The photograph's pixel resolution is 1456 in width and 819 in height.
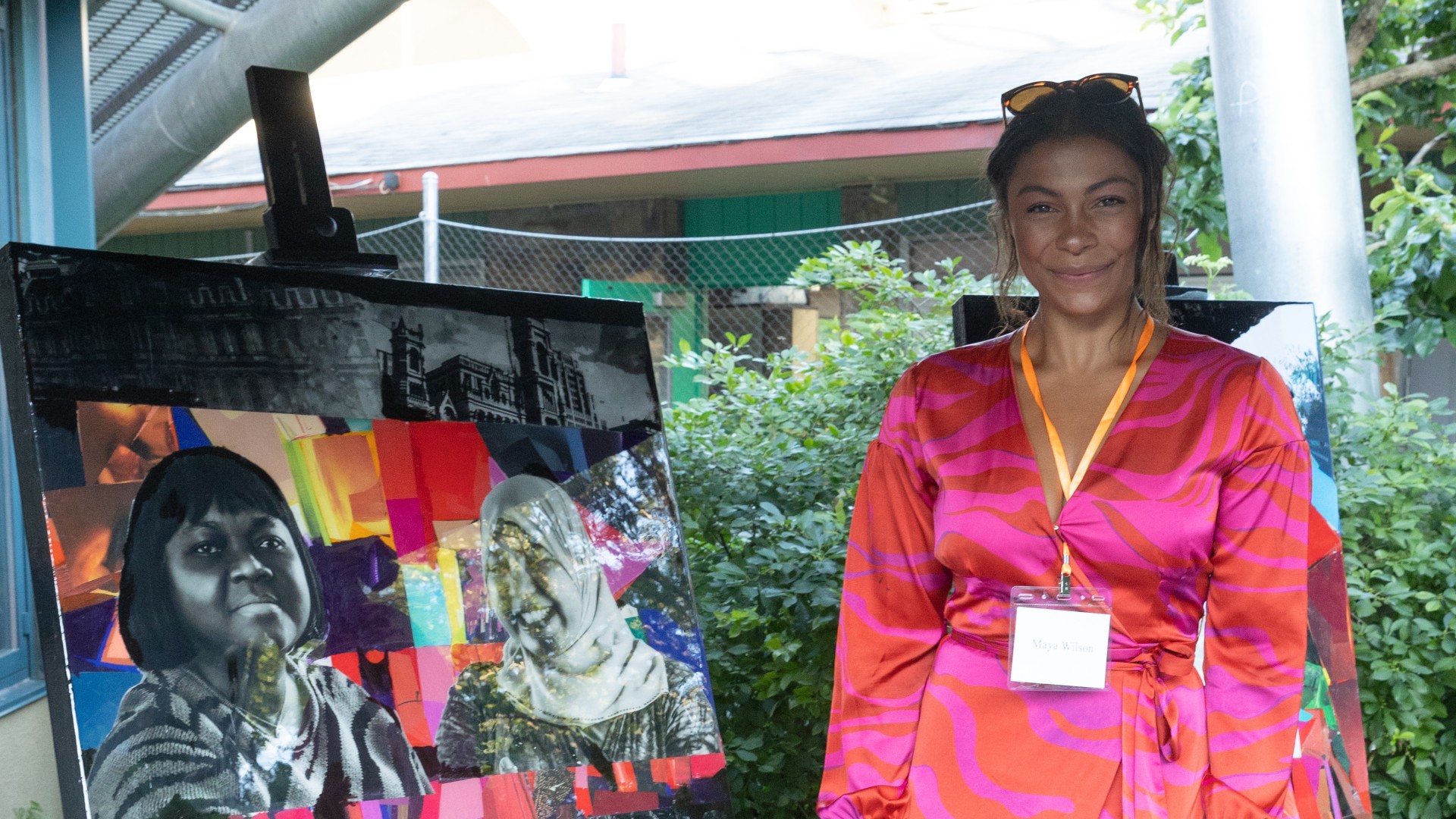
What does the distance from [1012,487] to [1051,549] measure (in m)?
0.10

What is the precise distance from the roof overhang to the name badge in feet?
16.2

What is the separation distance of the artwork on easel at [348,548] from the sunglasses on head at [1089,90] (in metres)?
0.93

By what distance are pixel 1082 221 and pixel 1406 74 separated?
325cm

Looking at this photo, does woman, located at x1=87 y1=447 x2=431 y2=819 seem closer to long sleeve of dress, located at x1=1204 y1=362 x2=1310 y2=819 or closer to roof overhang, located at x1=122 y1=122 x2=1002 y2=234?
long sleeve of dress, located at x1=1204 y1=362 x2=1310 y2=819

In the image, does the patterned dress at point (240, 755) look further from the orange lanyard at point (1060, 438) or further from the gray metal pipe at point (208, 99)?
the gray metal pipe at point (208, 99)

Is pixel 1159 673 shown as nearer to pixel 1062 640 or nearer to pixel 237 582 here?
pixel 1062 640

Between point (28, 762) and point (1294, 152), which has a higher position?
point (1294, 152)

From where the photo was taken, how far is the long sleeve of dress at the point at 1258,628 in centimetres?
159

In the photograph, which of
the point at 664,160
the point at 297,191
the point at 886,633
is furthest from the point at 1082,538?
the point at 664,160

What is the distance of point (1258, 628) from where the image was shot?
1610 millimetres

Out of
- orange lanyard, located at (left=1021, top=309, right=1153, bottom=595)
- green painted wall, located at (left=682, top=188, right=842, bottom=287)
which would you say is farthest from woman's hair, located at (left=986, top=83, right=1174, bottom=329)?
green painted wall, located at (left=682, top=188, right=842, bottom=287)

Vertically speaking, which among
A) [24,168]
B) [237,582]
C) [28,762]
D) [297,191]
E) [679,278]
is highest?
[679,278]

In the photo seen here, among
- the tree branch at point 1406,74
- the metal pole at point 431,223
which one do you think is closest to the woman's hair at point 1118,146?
the tree branch at point 1406,74

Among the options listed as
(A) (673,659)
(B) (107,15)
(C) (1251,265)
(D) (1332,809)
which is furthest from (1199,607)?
(B) (107,15)
